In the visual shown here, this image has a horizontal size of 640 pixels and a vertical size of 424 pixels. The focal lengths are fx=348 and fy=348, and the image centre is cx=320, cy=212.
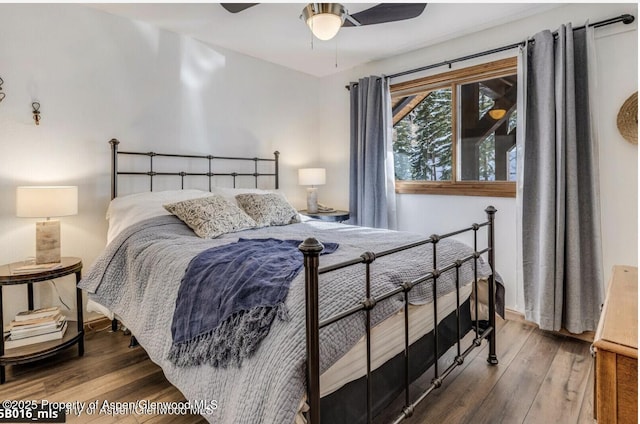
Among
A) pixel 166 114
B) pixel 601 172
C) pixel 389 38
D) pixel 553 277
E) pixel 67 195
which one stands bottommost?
pixel 553 277

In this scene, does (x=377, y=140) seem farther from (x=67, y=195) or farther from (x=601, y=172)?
(x=67, y=195)

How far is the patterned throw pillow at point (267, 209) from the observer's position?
2.79 m

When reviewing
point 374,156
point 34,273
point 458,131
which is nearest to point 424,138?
point 458,131

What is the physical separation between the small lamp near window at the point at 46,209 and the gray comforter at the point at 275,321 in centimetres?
29

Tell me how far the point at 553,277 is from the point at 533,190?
2.13 feet

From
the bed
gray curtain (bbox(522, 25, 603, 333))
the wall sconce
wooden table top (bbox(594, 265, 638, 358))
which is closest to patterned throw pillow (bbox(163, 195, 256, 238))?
the bed

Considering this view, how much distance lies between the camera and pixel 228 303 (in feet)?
4.33

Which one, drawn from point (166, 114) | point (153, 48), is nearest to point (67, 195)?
point (166, 114)

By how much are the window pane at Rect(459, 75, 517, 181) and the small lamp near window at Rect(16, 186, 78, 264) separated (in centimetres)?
311

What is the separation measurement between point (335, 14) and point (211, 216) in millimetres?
1493

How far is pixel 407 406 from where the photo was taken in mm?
1457

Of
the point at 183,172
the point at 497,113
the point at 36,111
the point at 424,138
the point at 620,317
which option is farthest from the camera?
the point at 424,138

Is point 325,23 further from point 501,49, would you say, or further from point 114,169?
point 114,169

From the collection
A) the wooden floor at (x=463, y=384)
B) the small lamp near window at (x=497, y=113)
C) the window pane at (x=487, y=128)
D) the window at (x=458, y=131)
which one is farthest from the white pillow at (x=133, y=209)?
the small lamp near window at (x=497, y=113)
